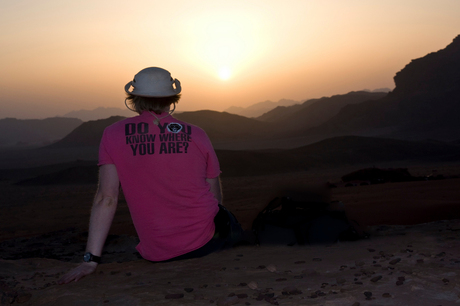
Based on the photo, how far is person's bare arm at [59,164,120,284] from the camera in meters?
2.86

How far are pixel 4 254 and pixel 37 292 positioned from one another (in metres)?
4.09

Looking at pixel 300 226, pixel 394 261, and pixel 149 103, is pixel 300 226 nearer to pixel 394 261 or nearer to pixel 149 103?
pixel 394 261

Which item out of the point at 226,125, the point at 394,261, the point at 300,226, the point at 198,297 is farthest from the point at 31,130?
the point at 394,261

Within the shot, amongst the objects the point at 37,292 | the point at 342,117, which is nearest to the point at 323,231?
the point at 37,292

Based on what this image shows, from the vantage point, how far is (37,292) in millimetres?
2805

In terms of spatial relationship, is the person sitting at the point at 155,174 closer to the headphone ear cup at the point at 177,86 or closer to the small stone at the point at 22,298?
the headphone ear cup at the point at 177,86

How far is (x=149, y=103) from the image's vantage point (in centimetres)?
292

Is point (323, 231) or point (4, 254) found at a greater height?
point (323, 231)

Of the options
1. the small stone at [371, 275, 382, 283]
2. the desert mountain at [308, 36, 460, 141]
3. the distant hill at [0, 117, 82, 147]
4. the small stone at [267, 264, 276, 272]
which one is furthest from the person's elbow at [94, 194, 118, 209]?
the distant hill at [0, 117, 82, 147]

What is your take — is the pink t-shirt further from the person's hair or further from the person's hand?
the person's hand

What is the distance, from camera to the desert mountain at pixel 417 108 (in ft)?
202

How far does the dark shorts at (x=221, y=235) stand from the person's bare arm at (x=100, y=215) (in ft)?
1.87

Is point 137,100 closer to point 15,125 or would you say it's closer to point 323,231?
point 323,231

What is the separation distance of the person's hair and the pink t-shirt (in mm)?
50
